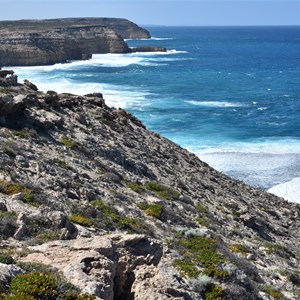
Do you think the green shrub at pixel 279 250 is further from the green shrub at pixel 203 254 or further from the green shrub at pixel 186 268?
the green shrub at pixel 186 268

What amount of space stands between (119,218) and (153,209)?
2.43 m

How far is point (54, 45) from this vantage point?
132625mm

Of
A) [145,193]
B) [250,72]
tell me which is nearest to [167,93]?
[250,72]

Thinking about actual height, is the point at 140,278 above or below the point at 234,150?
above

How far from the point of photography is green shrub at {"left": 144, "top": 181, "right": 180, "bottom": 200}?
20.0 metres

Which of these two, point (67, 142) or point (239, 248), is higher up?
point (67, 142)

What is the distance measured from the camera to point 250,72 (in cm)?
11019

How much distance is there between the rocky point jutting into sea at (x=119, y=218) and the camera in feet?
29.0

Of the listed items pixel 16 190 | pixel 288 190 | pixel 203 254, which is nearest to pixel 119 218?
pixel 203 254

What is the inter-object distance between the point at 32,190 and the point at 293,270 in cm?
958

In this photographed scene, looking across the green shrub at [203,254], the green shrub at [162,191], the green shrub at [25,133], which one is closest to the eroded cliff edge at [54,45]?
the green shrub at [25,133]

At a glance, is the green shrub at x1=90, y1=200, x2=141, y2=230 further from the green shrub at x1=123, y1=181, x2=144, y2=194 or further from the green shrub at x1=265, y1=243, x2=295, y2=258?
the green shrub at x1=265, y1=243, x2=295, y2=258

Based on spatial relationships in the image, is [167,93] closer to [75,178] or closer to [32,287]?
[75,178]

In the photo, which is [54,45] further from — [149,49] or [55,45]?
[149,49]
